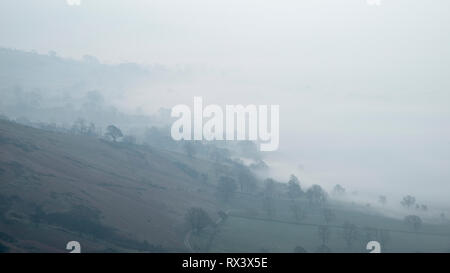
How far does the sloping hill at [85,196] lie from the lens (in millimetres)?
71125

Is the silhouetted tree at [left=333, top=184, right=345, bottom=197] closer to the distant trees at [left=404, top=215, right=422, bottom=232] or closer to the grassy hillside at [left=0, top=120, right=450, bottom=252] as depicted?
the grassy hillside at [left=0, top=120, right=450, bottom=252]

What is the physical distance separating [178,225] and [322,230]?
35141 mm

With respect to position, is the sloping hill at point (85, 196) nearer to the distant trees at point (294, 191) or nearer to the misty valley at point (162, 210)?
the misty valley at point (162, 210)

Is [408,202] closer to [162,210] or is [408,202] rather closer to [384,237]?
[384,237]

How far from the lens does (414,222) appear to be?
109m

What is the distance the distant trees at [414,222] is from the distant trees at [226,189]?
5398cm

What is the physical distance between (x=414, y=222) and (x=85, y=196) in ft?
294

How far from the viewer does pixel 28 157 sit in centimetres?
10594

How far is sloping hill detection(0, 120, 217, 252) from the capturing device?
71.1 meters

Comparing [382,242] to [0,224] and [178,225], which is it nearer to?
[178,225]

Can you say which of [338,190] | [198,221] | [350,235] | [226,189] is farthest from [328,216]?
[338,190]

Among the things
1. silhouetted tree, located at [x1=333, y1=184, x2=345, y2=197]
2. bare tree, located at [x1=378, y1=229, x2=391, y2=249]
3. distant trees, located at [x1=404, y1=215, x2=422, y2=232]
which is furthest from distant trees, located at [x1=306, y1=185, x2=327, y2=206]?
bare tree, located at [x1=378, y1=229, x2=391, y2=249]

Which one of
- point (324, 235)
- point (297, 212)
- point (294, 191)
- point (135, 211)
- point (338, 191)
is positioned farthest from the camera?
point (338, 191)
